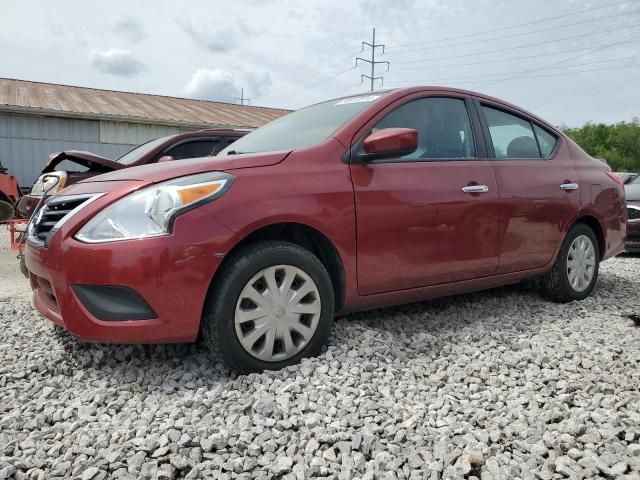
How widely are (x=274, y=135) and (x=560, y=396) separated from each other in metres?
Answer: 2.35

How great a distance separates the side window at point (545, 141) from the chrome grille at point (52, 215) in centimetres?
346

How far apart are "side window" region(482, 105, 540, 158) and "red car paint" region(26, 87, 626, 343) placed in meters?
0.08

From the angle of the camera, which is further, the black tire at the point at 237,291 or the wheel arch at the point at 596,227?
the wheel arch at the point at 596,227

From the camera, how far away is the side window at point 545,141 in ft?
14.3

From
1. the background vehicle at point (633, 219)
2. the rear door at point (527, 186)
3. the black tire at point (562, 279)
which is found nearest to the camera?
the rear door at point (527, 186)

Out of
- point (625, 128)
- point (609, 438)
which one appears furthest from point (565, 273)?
point (625, 128)

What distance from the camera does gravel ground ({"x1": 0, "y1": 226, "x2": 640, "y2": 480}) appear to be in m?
2.01

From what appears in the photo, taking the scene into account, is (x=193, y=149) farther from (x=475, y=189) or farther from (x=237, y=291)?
(x=237, y=291)

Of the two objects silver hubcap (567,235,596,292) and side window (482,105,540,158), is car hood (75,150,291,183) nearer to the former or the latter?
side window (482,105,540,158)

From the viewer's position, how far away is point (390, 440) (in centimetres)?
218

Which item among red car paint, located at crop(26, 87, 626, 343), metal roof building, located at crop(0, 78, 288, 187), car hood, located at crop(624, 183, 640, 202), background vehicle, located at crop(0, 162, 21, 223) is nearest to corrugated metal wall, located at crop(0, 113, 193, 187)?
metal roof building, located at crop(0, 78, 288, 187)

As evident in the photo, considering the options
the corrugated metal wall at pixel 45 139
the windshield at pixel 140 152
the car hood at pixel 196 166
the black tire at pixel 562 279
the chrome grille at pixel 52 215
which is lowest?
the black tire at pixel 562 279

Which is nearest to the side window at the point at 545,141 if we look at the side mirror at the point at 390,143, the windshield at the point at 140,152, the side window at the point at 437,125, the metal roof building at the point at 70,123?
the side window at the point at 437,125

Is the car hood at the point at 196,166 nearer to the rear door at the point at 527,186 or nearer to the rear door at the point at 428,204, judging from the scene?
the rear door at the point at 428,204
